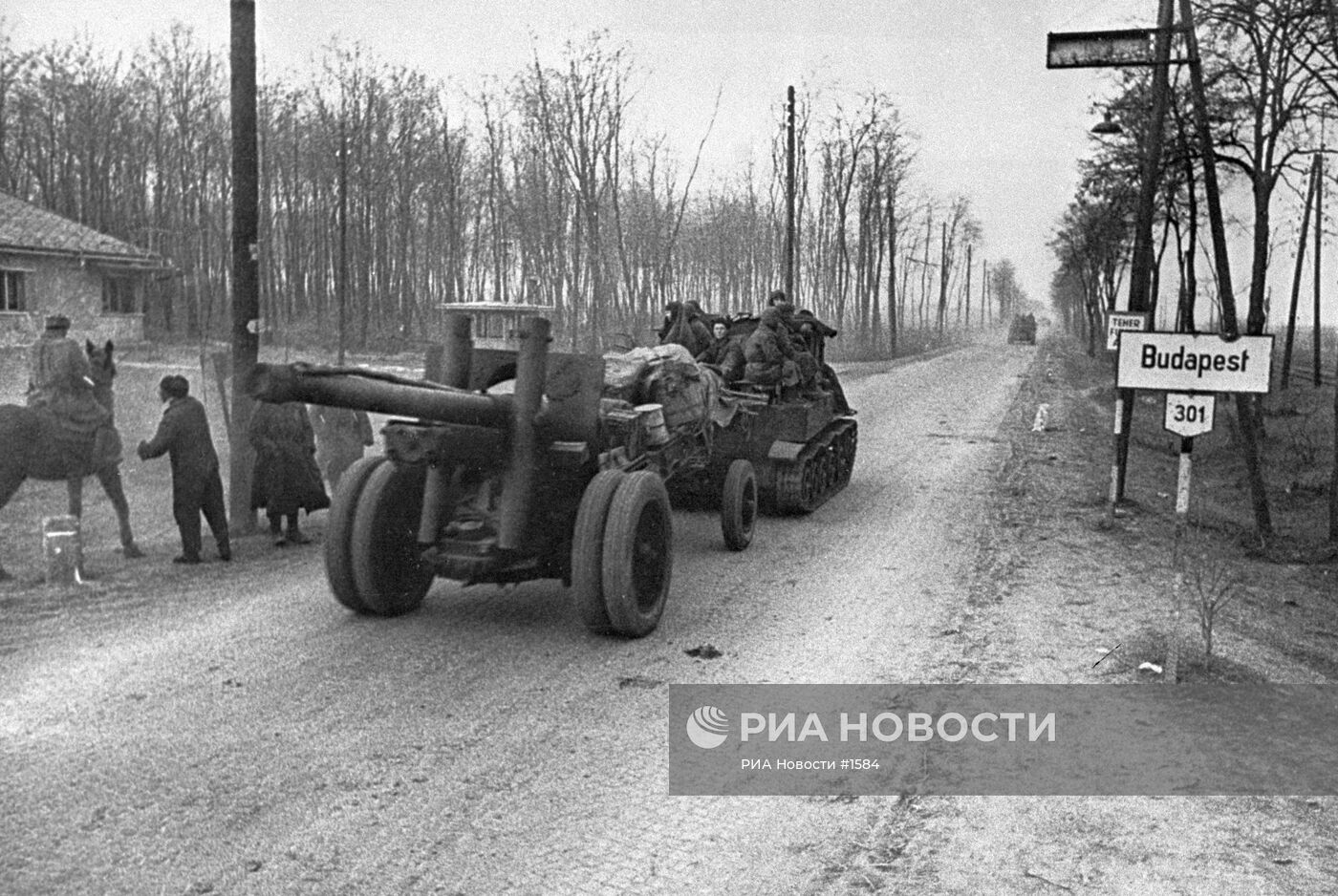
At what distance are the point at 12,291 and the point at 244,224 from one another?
2030cm

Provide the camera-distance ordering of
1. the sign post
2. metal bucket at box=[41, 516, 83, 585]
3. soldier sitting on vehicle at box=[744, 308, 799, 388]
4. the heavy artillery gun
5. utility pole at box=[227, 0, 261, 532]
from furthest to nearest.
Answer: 1. soldier sitting on vehicle at box=[744, 308, 799, 388]
2. utility pole at box=[227, 0, 261, 532]
3. metal bucket at box=[41, 516, 83, 585]
4. the heavy artillery gun
5. the sign post

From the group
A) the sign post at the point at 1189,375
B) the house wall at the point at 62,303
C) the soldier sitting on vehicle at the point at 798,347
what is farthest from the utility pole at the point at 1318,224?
the house wall at the point at 62,303

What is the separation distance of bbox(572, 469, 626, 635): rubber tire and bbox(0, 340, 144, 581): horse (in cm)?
448

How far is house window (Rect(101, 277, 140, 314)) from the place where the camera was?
3269 cm

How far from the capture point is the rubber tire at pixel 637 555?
7359 mm

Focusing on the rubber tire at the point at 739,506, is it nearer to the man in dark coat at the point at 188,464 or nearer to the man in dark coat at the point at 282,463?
the man in dark coat at the point at 282,463

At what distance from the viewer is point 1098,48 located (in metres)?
11.3

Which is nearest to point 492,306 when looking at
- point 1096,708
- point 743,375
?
point 743,375

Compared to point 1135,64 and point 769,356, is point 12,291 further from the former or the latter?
point 1135,64

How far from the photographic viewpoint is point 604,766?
18.1 feet

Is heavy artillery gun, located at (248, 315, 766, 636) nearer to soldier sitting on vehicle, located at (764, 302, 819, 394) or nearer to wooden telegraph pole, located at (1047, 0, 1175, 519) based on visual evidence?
soldier sitting on vehicle, located at (764, 302, 819, 394)

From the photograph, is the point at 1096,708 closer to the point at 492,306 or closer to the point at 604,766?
the point at 604,766

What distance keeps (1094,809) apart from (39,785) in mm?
4413

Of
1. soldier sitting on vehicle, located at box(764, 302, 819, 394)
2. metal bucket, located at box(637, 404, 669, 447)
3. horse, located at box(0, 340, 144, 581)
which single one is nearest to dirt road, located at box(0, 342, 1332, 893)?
horse, located at box(0, 340, 144, 581)
